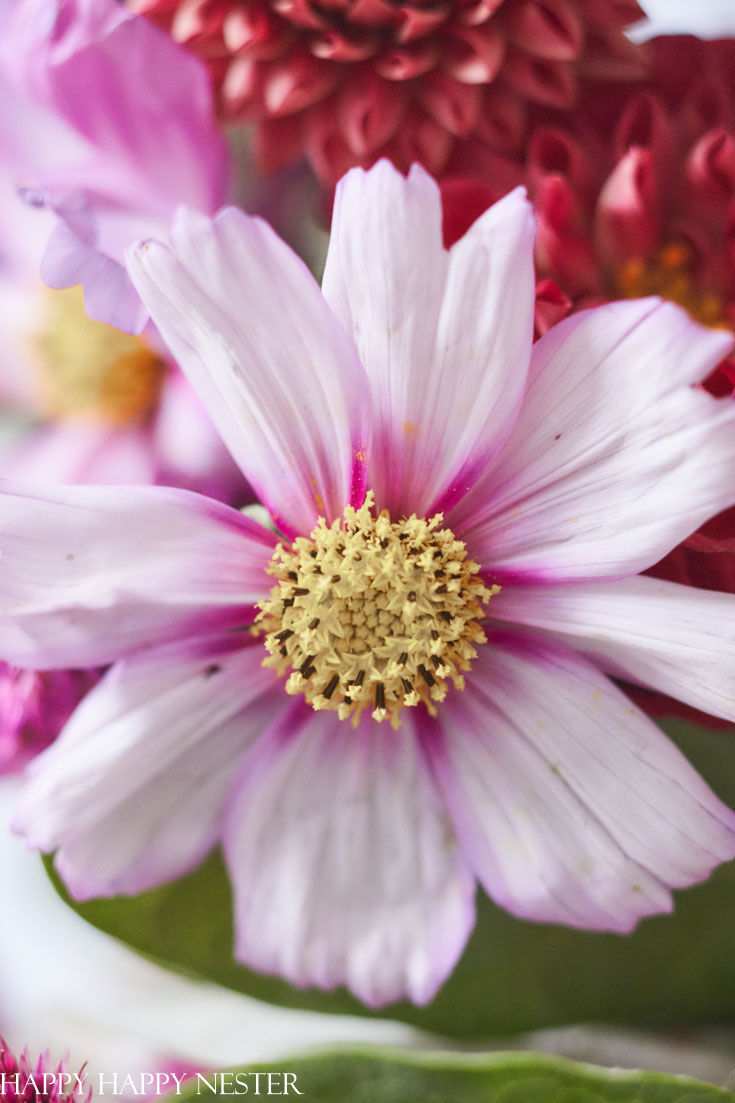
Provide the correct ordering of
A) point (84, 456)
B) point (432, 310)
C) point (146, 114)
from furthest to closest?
point (84, 456) → point (146, 114) → point (432, 310)

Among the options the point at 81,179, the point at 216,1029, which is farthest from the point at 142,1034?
the point at 81,179

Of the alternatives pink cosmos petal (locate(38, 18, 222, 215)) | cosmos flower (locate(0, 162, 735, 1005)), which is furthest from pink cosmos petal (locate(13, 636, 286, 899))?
pink cosmos petal (locate(38, 18, 222, 215))

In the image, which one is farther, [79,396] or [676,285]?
[79,396]

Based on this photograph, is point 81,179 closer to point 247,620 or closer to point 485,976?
point 247,620

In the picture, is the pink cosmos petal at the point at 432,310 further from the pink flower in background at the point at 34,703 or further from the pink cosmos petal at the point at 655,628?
the pink flower in background at the point at 34,703

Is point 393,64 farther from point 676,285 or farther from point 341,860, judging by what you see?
point 341,860

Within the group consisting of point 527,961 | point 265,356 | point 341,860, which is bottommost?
point 527,961

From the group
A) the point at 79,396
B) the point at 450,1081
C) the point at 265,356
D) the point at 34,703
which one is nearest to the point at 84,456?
the point at 79,396
